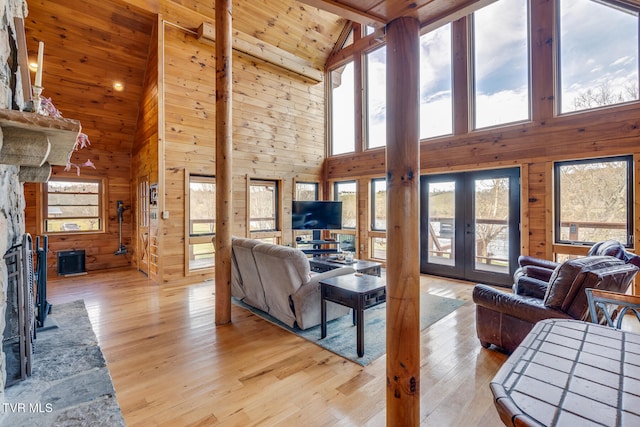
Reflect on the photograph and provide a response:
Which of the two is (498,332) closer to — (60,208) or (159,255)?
(159,255)

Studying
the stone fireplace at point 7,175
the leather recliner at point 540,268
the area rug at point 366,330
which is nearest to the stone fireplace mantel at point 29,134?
the stone fireplace at point 7,175

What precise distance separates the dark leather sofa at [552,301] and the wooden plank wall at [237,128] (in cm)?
462

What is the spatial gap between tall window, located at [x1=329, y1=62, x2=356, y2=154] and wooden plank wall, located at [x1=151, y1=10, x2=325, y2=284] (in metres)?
0.33

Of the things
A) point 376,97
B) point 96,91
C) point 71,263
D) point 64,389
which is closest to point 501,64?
point 376,97

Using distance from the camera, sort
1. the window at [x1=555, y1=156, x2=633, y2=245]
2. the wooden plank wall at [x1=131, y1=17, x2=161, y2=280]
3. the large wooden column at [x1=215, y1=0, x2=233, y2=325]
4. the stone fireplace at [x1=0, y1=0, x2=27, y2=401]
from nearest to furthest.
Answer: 1. the stone fireplace at [x1=0, y1=0, x2=27, y2=401]
2. the large wooden column at [x1=215, y1=0, x2=233, y2=325]
3. the window at [x1=555, y1=156, x2=633, y2=245]
4. the wooden plank wall at [x1=131, y1=17, x2=161, y2=280]

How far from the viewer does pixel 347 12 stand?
138cm

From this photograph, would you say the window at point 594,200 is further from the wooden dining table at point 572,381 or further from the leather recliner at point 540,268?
the wooden dining table at point 572,381

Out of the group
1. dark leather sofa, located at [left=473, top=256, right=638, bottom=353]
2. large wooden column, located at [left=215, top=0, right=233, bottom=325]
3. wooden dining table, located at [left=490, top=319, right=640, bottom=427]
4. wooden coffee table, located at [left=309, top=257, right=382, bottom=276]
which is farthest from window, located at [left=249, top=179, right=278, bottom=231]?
wooden dining table, located at [left=490, top=319, right=640, bottom=427]

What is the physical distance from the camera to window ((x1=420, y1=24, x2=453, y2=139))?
5750mm

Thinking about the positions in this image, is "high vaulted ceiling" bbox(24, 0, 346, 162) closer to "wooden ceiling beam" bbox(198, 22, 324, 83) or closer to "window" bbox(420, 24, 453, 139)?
"wooden ceiling beam" bbox(198, 22, 324, 83)

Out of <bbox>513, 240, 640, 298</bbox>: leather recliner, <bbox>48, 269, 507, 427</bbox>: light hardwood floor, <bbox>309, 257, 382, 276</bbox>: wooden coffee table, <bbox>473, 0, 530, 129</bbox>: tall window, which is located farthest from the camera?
<bbox>473, 0, 530, 129</bbox>: tall window

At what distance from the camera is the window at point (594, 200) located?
4.06 meters

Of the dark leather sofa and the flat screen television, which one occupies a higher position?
the flat screen television

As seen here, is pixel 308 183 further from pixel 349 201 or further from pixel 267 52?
pixel 267 52
